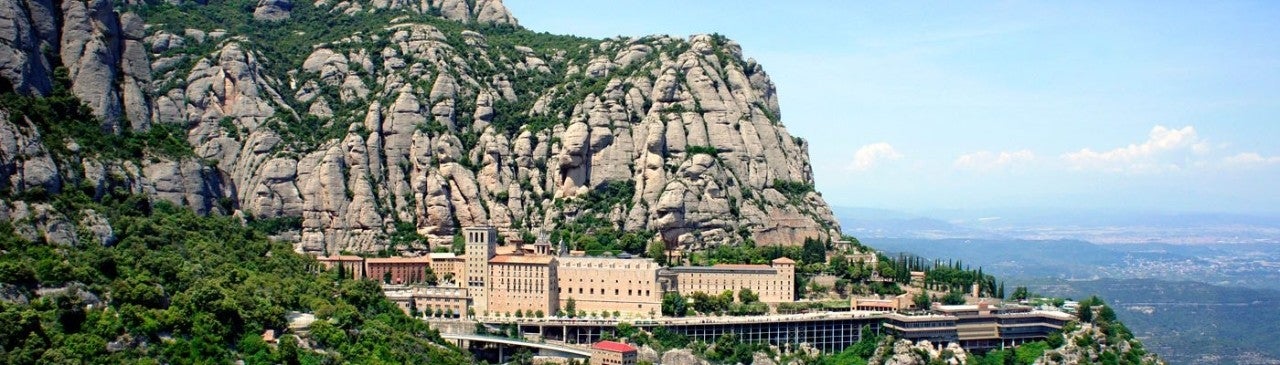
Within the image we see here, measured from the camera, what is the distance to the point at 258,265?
386 feet

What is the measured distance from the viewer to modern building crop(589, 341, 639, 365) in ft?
359

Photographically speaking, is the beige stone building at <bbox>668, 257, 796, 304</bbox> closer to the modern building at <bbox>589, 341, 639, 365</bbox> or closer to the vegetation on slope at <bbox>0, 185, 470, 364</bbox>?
the modern building at <bbox>589, 341, 639, 365</bbox>

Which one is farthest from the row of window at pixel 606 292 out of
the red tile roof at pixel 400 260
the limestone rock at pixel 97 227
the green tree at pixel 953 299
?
the limestone rock at pixel 97 227

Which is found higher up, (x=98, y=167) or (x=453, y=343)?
(x=98, y=167)

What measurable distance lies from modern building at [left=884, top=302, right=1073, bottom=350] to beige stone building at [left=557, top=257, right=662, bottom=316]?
68.9 ft

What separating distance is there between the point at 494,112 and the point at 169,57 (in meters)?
36.4

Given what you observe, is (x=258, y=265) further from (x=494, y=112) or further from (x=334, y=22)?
(x=334, y=22)

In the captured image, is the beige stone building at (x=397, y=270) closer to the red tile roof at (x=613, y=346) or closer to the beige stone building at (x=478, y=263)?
the beige stone building at (x=478, y=263)

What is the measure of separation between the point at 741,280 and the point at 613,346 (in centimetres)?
1972

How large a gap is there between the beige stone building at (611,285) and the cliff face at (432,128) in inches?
619

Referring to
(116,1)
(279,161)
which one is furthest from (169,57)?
(279,161)

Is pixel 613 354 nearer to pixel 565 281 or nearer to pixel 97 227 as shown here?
pixel 565 281

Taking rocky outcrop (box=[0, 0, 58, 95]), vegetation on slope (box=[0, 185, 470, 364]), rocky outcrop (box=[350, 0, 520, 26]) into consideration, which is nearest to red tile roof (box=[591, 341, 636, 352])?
vegetation on slope (box=[0, 185, 470, 364])

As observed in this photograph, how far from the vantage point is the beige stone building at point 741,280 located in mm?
126688
